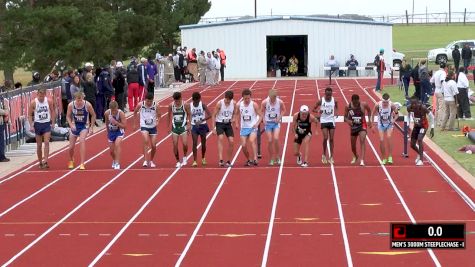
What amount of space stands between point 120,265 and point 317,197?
5.43m

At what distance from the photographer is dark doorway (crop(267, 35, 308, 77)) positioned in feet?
193

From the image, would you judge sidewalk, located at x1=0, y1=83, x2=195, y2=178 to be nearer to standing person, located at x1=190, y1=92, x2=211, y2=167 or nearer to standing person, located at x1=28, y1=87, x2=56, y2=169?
standing person, located at x1=28, y1=87, x2=56, y2=169

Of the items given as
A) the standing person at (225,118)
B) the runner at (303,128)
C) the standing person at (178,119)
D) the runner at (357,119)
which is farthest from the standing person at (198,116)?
the runner at (357,119)

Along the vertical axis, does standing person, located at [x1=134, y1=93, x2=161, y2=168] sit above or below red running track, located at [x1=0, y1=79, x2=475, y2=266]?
above

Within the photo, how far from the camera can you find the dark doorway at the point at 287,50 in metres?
58.8

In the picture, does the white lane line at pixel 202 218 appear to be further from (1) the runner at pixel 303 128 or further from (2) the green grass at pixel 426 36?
(2) the green grass at pixel 426 36

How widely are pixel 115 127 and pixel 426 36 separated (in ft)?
312

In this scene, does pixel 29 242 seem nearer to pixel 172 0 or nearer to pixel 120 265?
pixel 120 265

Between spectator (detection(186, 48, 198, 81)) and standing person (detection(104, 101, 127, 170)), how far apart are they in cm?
3088

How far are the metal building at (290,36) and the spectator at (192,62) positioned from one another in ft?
15.6

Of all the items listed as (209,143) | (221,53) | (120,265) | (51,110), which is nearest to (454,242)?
(120,265)

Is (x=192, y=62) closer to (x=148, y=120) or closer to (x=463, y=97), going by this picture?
(x=463, y=97)

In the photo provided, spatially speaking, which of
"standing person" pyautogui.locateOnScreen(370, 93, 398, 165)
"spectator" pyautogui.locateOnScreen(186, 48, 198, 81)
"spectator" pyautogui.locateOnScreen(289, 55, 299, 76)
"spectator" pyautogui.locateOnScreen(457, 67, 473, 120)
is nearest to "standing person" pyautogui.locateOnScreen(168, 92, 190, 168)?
"standing person" pyautogui.locateOnScreen(370, 93, 398, 165)

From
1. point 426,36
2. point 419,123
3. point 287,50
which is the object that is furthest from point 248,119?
point 426,36
